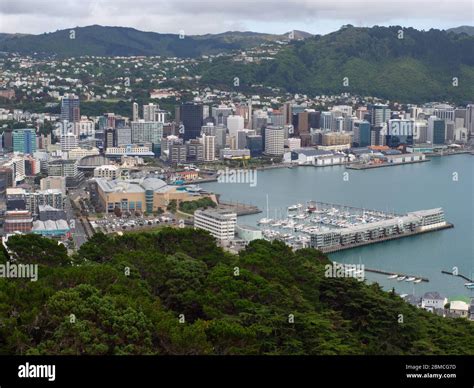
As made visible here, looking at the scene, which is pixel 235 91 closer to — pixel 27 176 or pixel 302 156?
pixel 302 156

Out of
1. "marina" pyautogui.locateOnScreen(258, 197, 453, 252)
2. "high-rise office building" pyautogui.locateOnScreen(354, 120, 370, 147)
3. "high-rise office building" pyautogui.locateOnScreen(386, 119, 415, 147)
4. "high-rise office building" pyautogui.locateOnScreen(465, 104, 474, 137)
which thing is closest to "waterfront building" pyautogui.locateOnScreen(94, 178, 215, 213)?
"marina" pyautogui.locateOnScreen(258, 197, 453, 252)

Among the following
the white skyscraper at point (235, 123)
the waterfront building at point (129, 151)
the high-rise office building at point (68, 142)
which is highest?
the white skyscraper at point (235, 123)

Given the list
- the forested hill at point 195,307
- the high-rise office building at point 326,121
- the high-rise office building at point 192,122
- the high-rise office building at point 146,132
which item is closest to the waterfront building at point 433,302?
the forested hill at point 195,307

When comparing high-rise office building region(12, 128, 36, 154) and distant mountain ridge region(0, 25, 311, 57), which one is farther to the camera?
distant mountain ridge region(0, 25, 311, 57)

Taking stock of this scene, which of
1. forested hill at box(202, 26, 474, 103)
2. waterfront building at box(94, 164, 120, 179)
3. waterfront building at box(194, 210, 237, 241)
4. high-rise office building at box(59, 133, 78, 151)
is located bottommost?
waterfront building at box(194, 210, 237, 241)

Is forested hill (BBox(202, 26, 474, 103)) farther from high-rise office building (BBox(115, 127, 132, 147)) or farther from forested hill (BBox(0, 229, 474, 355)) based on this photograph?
forested hill (BBox(0, 229, 474, 355))

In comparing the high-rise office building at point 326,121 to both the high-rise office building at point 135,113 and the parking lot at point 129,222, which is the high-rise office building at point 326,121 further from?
the parking lot at point 129,222

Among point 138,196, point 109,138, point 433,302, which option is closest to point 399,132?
point 109,138
